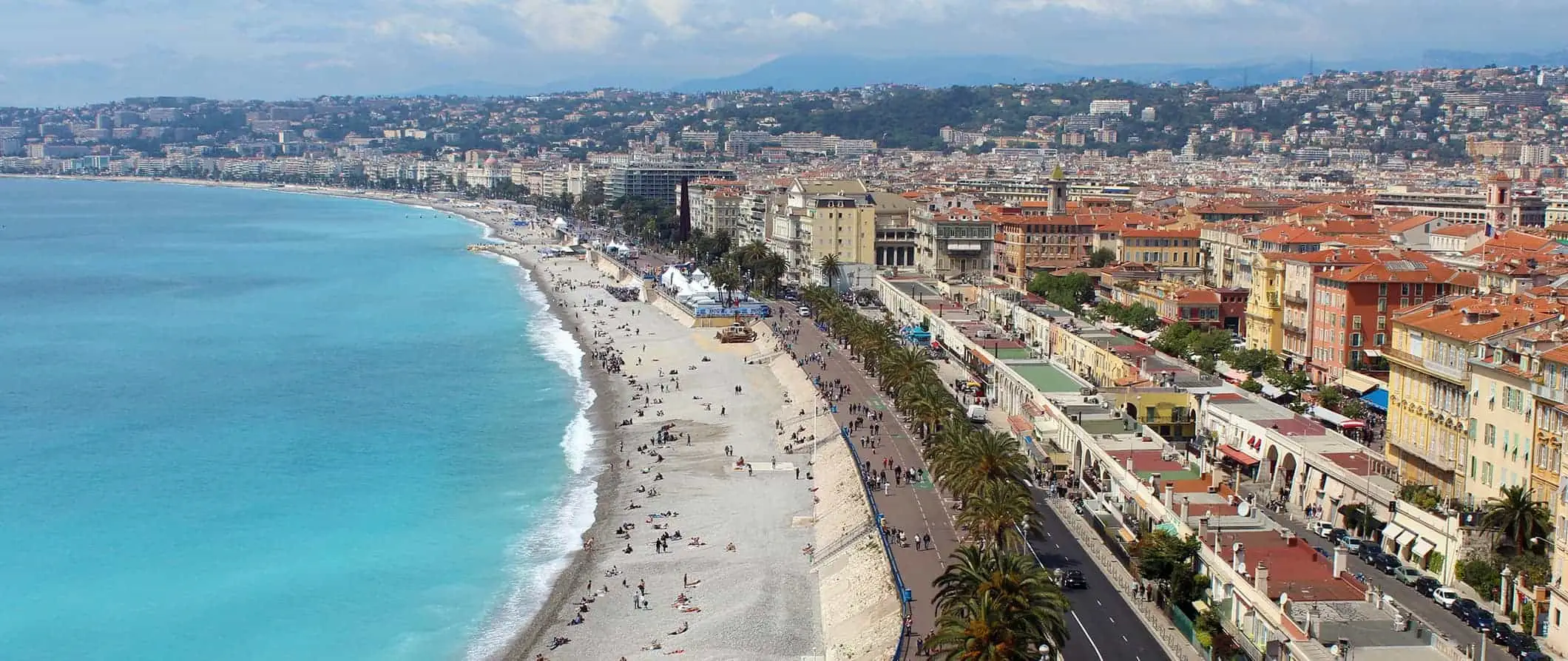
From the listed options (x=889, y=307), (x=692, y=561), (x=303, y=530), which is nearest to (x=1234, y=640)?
(x=692, y=561)

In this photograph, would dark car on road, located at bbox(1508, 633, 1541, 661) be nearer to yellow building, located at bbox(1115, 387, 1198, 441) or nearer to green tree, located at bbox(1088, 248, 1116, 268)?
yellow building, located at bbox(1115, 387, 1198, 441)

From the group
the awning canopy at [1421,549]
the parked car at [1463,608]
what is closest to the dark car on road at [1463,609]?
the parked car at [1463,608]

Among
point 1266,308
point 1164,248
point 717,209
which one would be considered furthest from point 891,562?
point 717,209

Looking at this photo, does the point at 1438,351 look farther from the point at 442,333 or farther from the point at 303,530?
the point at 442,333

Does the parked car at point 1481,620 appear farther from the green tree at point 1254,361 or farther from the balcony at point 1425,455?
the green tree at point 1254,361

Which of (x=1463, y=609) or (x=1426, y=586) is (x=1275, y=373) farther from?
(x=1463, y=609)
